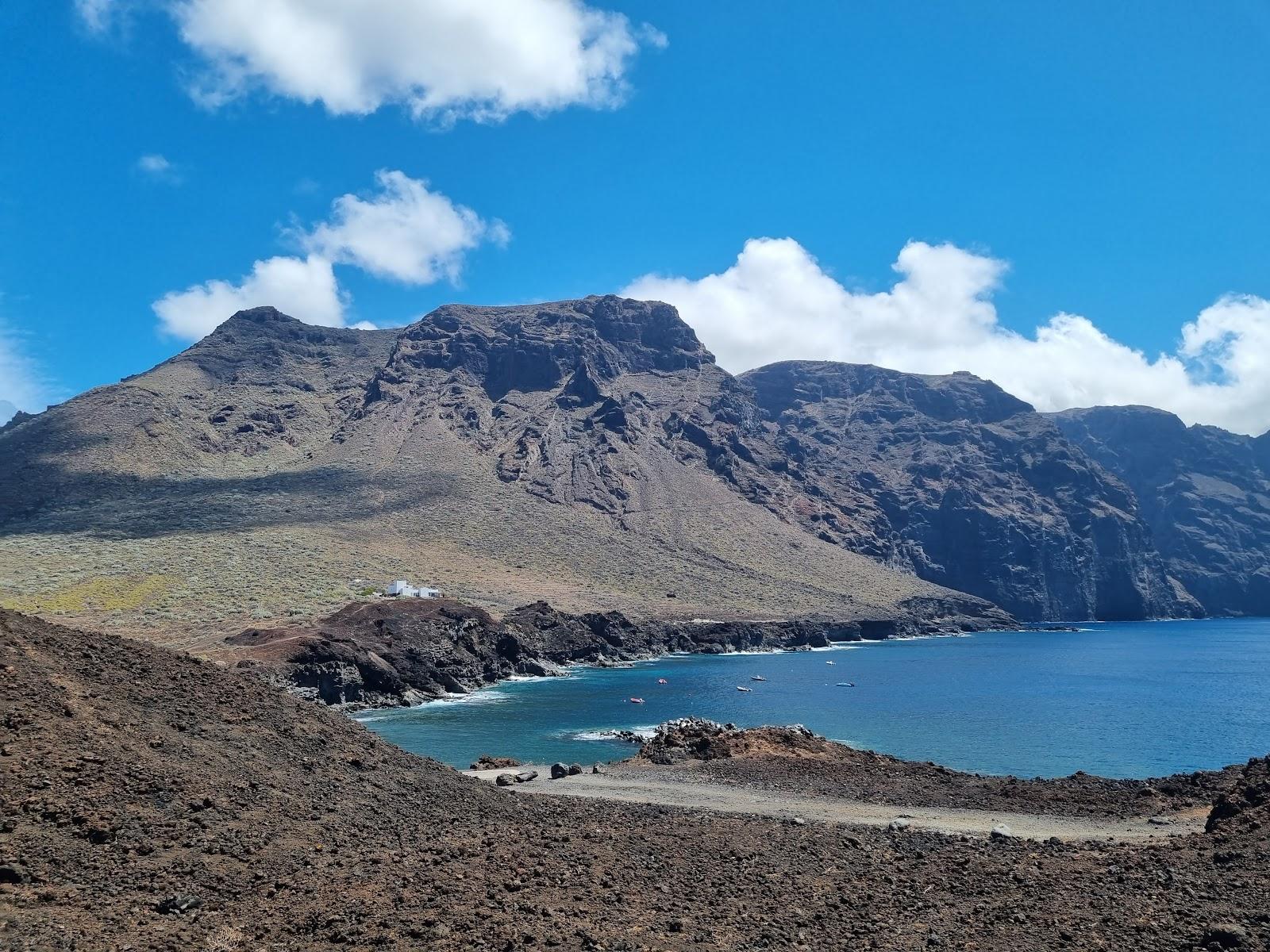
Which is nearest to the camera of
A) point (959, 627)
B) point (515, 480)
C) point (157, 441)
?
point (157, 441)

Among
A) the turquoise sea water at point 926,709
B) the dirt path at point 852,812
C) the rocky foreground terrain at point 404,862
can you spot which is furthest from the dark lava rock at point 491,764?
the rocky foreground terrain at point 404,862

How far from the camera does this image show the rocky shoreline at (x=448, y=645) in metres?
58.2

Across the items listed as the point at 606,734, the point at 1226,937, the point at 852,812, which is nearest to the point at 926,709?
the point at 606,734

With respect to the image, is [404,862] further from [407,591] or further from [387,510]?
[387,510]

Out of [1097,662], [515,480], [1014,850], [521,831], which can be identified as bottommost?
[1097,662]

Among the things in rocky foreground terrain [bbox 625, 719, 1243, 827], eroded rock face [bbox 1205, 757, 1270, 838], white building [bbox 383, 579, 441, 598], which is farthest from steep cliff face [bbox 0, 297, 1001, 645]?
eroded rock face [bbox 1205, 757, 1270, 838]

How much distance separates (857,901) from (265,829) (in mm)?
9153

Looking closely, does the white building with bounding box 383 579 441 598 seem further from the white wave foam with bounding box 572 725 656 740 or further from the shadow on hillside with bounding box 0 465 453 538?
the white wave foam with bounding box 572 725 656 740

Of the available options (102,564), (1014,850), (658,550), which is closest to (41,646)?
(1014,850)

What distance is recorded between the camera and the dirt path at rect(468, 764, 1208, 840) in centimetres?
2081

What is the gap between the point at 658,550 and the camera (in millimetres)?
147375

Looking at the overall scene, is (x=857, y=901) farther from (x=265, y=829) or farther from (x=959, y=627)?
(x=959, y=627)

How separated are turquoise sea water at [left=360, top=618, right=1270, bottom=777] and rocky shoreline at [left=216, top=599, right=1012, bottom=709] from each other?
3.70 metres

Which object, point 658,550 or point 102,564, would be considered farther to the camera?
point 658,550
